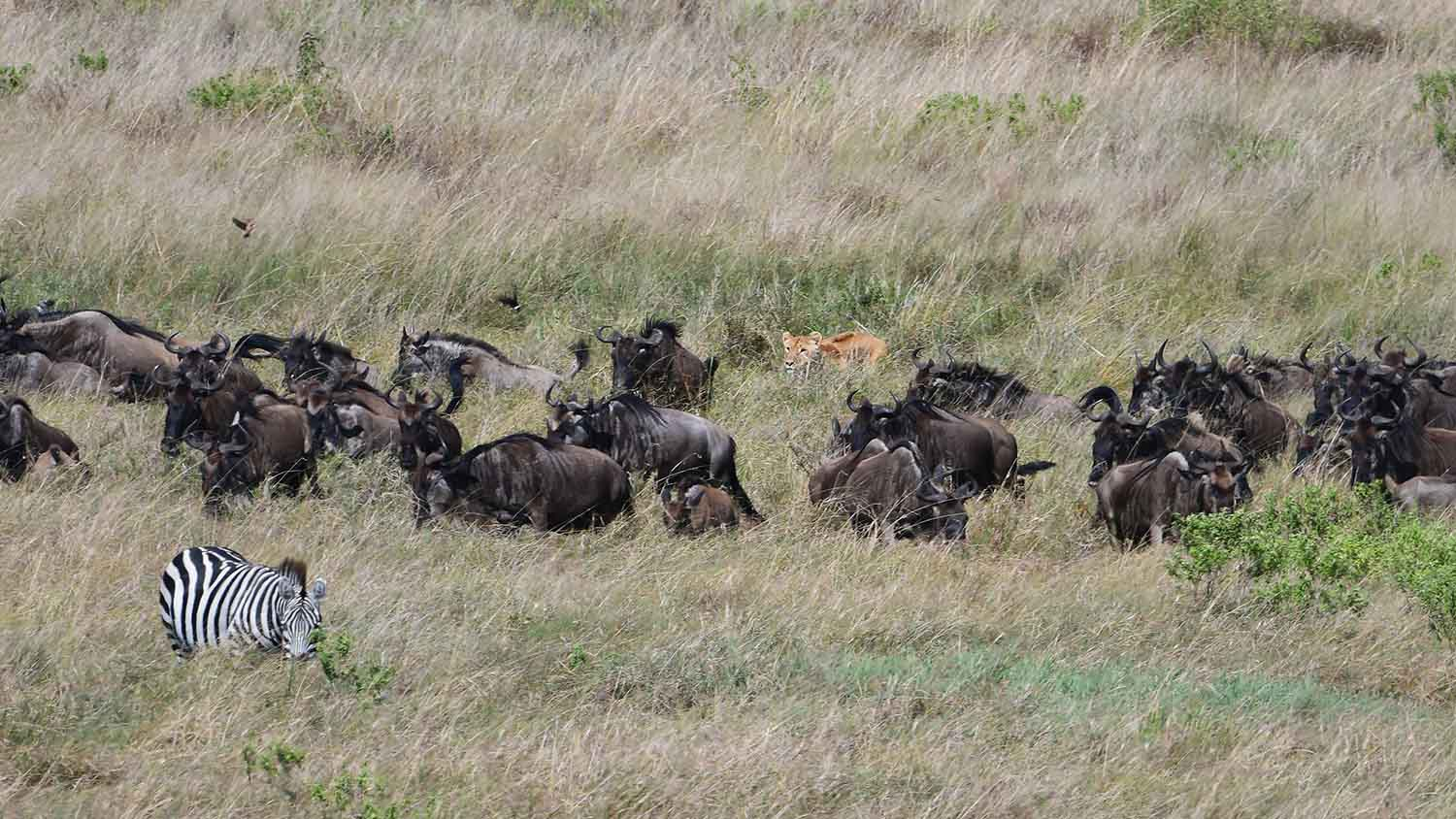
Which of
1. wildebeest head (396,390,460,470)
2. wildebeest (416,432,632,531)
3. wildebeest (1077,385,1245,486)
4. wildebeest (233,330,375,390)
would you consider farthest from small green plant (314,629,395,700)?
wildebeest (1077,385,1245,486)

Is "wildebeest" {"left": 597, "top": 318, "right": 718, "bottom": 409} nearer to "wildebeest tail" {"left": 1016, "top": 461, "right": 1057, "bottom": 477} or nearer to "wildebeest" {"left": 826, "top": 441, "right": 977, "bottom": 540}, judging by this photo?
"wildebeest" {"left": 826, "top": 441, "right": 977, "bottom": 540}

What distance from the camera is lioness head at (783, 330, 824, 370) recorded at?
38.2ft

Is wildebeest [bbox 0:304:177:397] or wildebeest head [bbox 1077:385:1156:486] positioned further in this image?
wildebeest [bbox 0:304:177:397]

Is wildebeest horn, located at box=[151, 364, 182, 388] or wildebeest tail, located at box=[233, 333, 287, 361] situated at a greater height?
wildebeest horn, located at box=[151, 364, 182, 388]

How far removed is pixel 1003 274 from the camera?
45.2 ft

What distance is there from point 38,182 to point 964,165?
23.9ft

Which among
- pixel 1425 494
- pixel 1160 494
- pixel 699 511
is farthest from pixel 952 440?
pixel 1425 494

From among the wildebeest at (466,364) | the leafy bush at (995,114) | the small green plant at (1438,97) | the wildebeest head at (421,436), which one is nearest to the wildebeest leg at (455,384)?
the wildebeest at (466,364)

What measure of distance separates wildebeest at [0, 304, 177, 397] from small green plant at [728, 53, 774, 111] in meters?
7.02

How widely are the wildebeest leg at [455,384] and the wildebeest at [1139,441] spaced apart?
139 inches

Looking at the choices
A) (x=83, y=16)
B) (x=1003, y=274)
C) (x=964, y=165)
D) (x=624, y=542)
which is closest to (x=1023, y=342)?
(x=1003, y=274)

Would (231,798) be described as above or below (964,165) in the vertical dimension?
above

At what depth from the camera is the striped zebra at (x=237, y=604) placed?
6008 mm

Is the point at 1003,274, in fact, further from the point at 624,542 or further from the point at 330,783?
the point at 330,783
